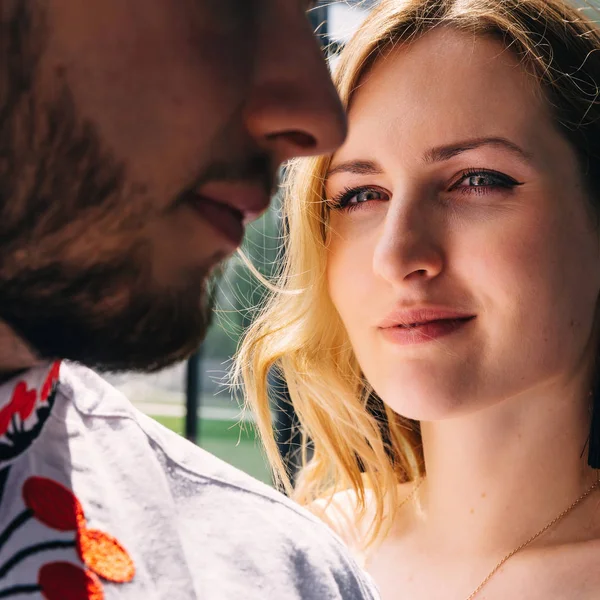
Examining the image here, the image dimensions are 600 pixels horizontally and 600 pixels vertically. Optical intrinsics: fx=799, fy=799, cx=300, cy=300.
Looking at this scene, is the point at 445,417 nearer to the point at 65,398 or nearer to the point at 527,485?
the point at 527,485

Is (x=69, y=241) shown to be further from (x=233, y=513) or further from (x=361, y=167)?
(x=361, y=167)

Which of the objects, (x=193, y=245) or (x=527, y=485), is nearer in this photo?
(x=193, y=245)

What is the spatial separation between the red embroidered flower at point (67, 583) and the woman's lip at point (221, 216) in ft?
1.07

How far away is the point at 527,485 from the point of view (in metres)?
1.43

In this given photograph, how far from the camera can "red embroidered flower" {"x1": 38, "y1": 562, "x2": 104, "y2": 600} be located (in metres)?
0.66

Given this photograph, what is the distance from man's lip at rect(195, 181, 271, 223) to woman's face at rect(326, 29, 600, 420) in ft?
1.83

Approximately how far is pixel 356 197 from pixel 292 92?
0.80m

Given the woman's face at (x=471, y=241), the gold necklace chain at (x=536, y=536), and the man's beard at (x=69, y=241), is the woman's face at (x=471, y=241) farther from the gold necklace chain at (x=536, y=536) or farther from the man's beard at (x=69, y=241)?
the man's beard at (x=69, y=241)

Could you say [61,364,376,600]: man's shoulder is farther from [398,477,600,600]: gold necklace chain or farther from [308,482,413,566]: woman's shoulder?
[308,482,413,566]: woman's shoulder

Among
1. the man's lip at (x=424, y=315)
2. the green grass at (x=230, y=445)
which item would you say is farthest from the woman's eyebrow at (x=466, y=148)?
the green grass at (x=230, y=445)

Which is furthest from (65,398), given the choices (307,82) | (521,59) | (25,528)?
(521,59)

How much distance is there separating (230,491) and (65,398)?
0.67 feet

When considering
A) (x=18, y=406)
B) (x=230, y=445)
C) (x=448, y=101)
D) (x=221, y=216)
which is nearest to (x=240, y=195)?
(x=221, y=216)

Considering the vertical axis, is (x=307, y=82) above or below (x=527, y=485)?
above
